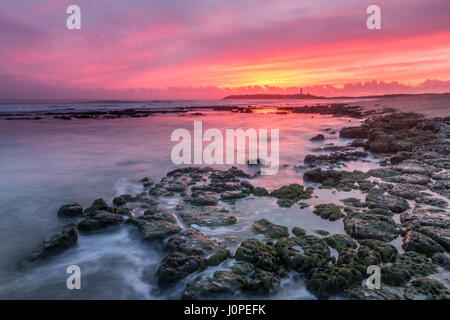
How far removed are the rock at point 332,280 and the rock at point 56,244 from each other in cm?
415

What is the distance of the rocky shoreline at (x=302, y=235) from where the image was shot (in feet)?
11.0

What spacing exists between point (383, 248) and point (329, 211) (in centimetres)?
150

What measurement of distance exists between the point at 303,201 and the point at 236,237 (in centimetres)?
232

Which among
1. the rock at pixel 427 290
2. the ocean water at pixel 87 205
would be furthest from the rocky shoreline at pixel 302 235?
the ocean water at pixel 87 205

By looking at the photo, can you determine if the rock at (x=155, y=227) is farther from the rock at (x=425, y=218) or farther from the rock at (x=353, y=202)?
the rock at (x=425, y=218)

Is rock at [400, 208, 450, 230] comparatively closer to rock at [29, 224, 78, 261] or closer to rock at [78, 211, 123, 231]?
rock at [78, 211, 123, 231]

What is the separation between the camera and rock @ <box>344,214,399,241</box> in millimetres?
4406

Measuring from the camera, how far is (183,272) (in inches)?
142

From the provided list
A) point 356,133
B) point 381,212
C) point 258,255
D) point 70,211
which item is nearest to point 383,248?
point 381,212

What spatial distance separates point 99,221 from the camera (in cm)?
512

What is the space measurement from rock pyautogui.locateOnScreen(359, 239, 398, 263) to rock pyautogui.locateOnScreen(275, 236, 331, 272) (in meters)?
0.77

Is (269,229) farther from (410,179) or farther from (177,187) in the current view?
(410,179)

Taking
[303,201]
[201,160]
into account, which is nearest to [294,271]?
[303,201]

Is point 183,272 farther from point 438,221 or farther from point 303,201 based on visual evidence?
point 438,221
